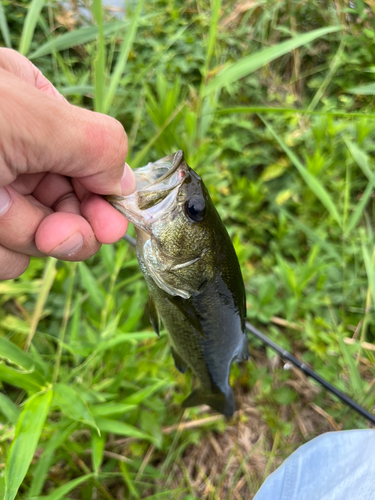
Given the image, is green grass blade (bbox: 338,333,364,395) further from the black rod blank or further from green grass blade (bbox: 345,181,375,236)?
green grass blade (bbox: 345,181,375,236)

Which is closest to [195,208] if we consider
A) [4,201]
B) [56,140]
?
[56,140]

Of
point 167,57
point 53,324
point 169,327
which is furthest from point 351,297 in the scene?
point 167,57

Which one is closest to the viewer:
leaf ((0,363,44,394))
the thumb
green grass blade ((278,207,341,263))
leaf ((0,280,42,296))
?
the thumb

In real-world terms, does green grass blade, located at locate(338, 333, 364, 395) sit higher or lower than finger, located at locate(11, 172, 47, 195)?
lower

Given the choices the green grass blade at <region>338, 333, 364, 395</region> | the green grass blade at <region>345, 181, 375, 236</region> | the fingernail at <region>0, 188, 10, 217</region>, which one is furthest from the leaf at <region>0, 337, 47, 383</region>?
the green grass blade at <region>345, 181, 375, 236</region>

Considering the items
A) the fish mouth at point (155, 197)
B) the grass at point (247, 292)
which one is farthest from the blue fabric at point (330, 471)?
the fish mouth at point (155, 197)

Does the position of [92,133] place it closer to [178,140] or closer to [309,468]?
[178,140]

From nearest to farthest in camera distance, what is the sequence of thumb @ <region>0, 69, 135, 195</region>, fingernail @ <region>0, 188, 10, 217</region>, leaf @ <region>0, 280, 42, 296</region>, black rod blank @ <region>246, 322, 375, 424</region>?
thumb @ <region>0, 69, 135, 195</region> < fingernail @ <region>0, 188, 10, 217</region> < black rod blank @ <region>246, 322, 375, 424</region> < leaf @ <region>0, 280, 42, 296</region>
